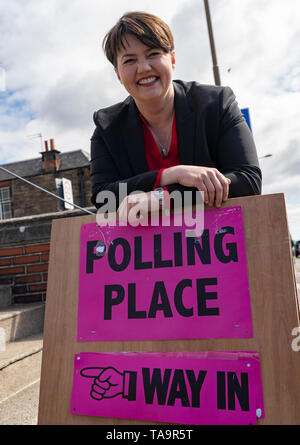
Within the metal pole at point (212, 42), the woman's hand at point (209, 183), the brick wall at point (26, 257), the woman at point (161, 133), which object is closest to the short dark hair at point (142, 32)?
the woman at point (161, 133)

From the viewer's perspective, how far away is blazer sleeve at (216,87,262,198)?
55.8 inches

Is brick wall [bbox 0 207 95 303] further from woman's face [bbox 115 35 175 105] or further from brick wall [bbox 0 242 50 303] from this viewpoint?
woman's face [bbox 115 35 175 105]

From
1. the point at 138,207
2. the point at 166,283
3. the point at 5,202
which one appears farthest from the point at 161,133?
the point at 5,202

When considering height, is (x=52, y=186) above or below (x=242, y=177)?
above

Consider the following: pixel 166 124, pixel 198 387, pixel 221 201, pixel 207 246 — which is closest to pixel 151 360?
pixel 198 387

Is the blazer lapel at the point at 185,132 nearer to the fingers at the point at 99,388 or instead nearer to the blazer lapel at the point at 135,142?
the blazer lapel at the point at 135,142

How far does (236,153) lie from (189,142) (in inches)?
7.8

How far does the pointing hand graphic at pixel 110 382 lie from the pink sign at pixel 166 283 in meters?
0.11

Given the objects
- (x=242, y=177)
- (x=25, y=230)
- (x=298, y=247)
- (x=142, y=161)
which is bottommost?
(x=242, y=177)

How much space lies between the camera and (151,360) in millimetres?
1241

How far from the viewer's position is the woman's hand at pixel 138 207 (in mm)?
1355

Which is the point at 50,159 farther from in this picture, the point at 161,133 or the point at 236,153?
the point at 236,153
